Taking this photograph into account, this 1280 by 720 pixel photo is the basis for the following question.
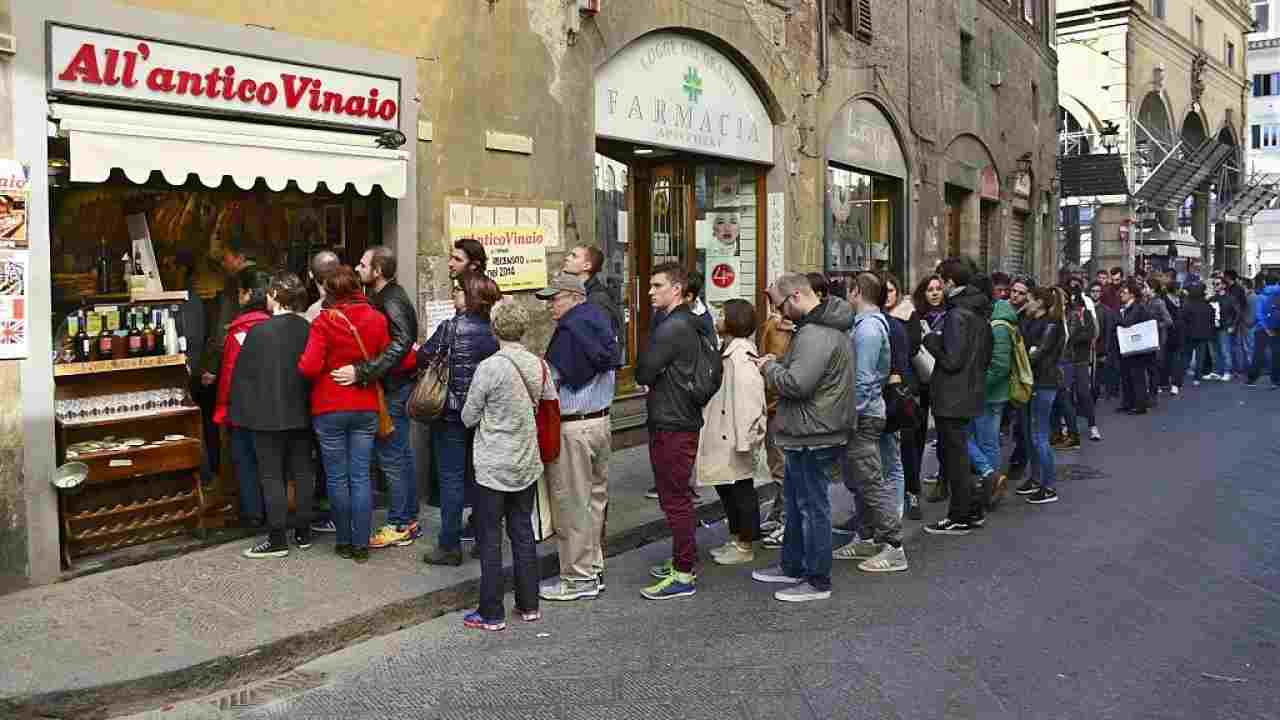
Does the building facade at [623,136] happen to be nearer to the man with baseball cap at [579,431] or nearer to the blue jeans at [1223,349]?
the man with baseball cap at [579,431]

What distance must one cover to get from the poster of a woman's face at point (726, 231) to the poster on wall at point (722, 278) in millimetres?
171

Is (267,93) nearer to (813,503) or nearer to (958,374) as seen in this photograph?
(813,503)

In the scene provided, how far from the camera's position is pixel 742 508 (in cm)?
751

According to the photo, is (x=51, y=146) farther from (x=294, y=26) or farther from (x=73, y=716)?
(x=73, y=716)

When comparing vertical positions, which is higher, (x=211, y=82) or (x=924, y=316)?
(x=211, y=82)

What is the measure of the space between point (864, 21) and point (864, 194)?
248cm

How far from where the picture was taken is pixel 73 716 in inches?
192

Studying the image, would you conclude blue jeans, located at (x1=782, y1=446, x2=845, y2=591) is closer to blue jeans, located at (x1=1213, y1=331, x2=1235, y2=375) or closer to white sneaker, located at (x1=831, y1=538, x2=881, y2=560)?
white sneaker, located at (x1=831, y1=538, x2=881, y2=560)

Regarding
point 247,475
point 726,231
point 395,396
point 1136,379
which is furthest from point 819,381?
point 1136,379

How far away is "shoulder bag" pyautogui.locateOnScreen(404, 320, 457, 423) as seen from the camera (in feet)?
21.9

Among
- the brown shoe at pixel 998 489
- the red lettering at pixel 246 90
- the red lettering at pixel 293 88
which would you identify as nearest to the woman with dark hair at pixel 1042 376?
the brown shoe at pixel 998 489

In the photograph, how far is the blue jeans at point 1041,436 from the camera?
9570 mm

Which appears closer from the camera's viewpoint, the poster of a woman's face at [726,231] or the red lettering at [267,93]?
the red lettering at [267,93]

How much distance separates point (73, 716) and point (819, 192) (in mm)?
11888
